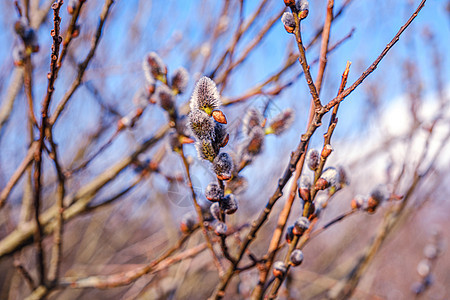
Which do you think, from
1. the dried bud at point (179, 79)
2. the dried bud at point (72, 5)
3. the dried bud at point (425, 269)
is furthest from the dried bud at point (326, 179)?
the dried bud at point (425, 269)

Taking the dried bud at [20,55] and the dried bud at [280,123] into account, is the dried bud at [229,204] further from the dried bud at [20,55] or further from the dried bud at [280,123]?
the dried bud at [20,55]

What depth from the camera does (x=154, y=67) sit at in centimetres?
103

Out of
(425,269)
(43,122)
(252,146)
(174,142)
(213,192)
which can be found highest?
(43,122)

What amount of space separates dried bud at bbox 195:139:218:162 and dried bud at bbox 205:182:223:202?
6 centimetres

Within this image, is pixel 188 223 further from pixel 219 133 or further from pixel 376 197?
pixel 376 197

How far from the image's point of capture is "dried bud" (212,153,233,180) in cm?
70

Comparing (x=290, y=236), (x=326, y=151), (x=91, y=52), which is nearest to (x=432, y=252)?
(x=290, y=236)

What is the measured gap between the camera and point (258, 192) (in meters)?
3.23

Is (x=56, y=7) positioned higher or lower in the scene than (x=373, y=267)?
higher

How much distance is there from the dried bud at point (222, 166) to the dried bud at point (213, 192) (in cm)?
3

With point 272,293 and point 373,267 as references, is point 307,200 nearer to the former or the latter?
point 272,293

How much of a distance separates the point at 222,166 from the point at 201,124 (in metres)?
0.10

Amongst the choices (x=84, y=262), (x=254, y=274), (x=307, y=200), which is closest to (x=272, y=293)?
(x=307, y=200)

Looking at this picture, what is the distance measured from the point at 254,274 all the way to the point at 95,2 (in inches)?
97.1
